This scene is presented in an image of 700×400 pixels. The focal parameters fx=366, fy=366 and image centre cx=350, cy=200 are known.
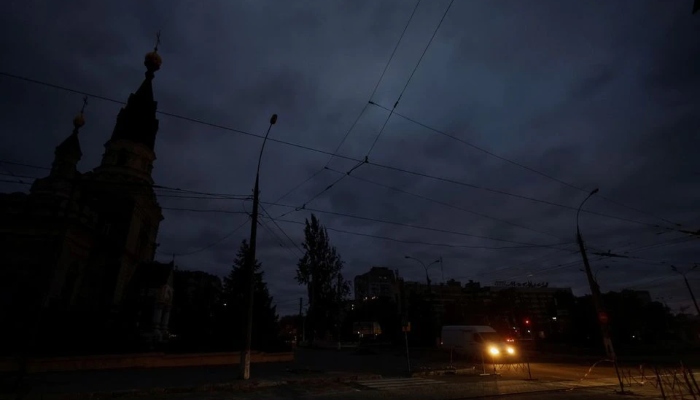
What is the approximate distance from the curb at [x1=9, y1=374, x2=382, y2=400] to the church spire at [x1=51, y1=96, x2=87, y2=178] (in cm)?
2620

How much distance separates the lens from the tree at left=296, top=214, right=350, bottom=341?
44247 millimetres

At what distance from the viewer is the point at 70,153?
1246 inches

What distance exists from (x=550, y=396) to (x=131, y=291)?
117 feet

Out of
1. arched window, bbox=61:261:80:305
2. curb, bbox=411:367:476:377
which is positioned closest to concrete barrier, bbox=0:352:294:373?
arched window, bbox=61:261:80:305

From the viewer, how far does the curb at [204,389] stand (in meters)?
11.3

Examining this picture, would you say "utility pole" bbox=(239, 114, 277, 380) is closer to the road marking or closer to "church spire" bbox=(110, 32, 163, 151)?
the road marking

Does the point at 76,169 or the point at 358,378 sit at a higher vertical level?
the point at 76,169

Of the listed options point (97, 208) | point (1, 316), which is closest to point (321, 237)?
point (97, 208)

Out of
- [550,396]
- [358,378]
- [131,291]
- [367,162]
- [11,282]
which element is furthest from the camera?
[131,291]

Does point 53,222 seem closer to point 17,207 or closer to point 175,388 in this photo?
point 17,207

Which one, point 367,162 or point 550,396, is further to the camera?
point 367,162

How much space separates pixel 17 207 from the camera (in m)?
25.7

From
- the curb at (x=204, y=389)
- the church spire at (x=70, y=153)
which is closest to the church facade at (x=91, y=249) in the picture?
the church spire at (x=70, y=153)

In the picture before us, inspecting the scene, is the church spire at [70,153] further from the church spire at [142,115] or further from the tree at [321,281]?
the tree at [321,281]
